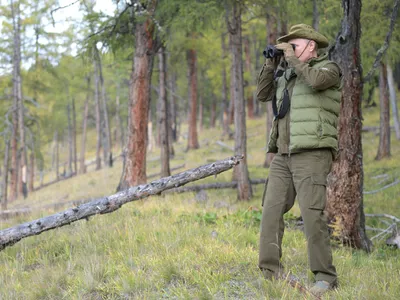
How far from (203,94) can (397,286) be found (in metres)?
28.9

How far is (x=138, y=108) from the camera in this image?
33.3 feet

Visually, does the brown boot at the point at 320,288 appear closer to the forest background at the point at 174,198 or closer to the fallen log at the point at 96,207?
the forest background at the point at 174,198

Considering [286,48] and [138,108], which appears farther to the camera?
[138,108]

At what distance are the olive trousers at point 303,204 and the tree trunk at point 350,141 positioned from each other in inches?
87.9

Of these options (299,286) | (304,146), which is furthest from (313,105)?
(299,286)

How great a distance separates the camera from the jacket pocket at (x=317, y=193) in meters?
3.25

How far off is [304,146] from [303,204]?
20.2 inches

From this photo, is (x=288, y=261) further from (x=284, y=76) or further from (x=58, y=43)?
(x=58, y=43)

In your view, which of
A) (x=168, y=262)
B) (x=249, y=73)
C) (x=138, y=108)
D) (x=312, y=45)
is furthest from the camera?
(x=249, y=73)

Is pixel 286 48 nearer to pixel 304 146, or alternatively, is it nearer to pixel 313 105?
pixel 313 105

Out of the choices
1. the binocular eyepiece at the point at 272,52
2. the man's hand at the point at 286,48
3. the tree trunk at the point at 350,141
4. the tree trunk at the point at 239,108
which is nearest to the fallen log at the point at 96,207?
the binocular eyepiece at the point at 272,52

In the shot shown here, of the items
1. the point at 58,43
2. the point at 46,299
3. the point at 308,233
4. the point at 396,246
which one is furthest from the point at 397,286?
the point at 58,43

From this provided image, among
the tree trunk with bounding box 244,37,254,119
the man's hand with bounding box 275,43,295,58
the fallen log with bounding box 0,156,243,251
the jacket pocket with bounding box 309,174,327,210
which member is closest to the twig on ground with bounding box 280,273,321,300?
the jacket pocket with bounding box 309,174,327,210

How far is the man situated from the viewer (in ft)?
10.7
